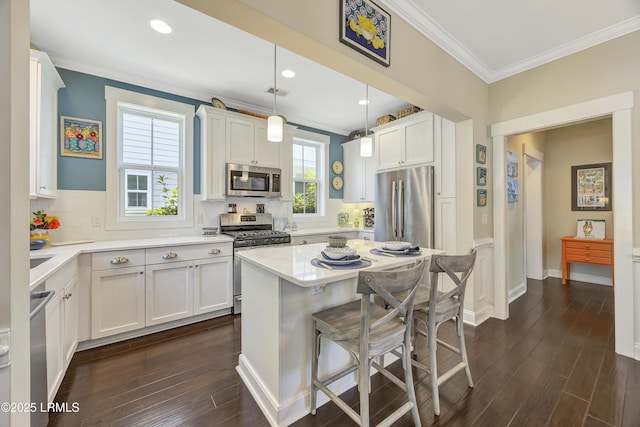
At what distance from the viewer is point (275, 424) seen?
155 centimetres

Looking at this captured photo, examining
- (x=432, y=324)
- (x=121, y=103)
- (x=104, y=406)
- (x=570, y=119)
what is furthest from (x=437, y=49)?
(x=104, y=406)

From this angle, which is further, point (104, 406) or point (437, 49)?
point (437, 49)

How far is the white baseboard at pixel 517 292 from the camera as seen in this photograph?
3654 mm

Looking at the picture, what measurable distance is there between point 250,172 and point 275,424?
2.85m

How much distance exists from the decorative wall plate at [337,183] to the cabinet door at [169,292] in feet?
9.59

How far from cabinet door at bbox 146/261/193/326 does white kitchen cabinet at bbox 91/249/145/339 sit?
7 cm

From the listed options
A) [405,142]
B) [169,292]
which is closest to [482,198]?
[405,142]

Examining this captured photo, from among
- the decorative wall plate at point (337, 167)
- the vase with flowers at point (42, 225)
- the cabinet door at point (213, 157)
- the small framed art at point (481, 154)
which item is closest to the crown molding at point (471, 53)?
the small framed art at point (481, 154)

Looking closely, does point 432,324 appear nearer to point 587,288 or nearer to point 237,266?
point 237,266

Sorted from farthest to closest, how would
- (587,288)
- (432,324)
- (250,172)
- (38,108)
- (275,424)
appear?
(587,288), (250,172), (38,108), (432,324), (275,424)

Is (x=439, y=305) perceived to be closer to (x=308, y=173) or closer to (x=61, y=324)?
(x=61, y=324)

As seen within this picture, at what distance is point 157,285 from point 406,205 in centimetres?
303

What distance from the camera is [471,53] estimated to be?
8.82 ft

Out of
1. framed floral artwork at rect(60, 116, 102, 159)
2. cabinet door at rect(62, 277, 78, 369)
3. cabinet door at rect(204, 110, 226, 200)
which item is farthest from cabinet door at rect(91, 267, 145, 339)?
framed floral artwork at rect(60, 116, 102, 159)
